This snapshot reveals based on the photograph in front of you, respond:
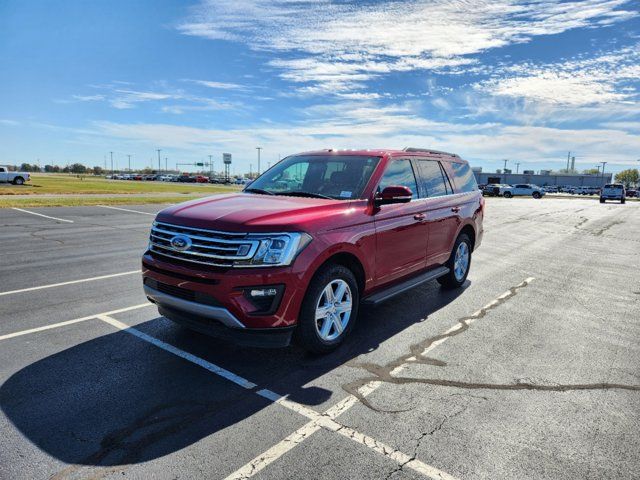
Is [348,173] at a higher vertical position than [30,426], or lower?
higher

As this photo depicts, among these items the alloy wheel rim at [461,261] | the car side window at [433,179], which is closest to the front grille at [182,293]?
the car side window at [433,179]

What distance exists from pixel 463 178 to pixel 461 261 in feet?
4.33

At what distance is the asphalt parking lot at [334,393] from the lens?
265cm

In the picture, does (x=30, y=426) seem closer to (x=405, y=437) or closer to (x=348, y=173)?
(x=405, y=437)

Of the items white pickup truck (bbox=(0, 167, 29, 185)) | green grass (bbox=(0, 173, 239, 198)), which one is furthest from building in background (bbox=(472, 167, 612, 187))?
white pickup truck (bbox=(0, 167, 29, 185))

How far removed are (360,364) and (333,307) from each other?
0.57 metres

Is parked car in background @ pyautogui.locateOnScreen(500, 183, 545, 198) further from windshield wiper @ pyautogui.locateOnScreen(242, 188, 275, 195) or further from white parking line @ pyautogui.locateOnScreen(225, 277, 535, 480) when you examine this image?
white parking line @ pyautogui.locateOnScreen(225, 277, 535, 480)

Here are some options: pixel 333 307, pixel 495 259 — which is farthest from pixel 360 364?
pixel 495 259

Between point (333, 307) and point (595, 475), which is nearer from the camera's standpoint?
point (595, 475)

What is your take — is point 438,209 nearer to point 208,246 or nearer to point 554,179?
point 208,246

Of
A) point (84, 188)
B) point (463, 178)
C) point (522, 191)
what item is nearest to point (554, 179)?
point (522, 191)

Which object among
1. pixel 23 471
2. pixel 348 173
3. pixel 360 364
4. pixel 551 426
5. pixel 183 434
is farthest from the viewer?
pixel 348 173

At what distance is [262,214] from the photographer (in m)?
3.75

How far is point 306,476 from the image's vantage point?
2.51 m
